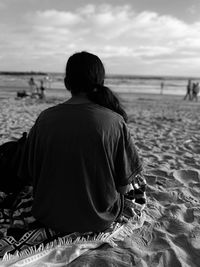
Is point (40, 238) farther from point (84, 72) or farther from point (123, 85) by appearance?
point (123, 85)

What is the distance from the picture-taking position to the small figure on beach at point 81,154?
2230 millimetres

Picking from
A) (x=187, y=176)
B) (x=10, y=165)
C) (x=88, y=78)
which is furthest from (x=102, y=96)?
(x=187, y=176)

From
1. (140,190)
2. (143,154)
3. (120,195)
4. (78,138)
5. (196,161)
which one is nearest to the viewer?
(78,138)

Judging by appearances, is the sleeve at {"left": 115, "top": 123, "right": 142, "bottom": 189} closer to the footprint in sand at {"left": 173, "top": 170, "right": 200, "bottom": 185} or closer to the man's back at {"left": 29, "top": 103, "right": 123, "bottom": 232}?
the man's back at {"left": 29, "top": 103, "right": 123, "bottom": 232}

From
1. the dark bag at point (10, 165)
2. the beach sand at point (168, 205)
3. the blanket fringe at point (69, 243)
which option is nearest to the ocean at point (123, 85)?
the beach sand at point (168, 205)

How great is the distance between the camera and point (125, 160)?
2.38 meters

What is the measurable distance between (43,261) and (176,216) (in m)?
1.39

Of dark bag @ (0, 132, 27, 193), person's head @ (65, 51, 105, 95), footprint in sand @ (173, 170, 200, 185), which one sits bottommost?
footprint in sand @ (173, 170, 200, 185)

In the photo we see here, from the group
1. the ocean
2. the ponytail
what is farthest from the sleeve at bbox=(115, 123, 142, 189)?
the ocean

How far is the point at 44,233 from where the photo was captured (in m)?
2.50

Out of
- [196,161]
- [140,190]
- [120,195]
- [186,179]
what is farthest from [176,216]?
[196,161]

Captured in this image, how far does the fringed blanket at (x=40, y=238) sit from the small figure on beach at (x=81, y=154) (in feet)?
0.31

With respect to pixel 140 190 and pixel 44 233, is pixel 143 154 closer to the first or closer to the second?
pixel 140 190

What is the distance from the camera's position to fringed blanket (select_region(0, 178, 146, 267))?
7.58ft
